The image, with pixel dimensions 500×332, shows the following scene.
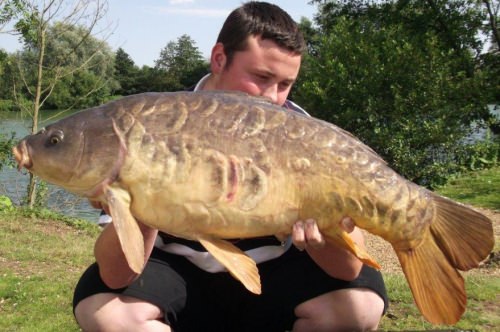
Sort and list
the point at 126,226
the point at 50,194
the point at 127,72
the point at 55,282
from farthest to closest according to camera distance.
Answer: the point at 127,72 → the point at 50,194 → the point at 55,282 → the point at 126,226

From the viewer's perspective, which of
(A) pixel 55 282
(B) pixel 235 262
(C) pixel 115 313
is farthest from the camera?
(A) pixel 55 282

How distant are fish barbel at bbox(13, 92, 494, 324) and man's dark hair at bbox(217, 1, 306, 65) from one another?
595 mm

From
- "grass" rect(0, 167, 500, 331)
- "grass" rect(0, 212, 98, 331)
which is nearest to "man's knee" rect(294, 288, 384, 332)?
"grass" rect(0, 167, 500, 331)

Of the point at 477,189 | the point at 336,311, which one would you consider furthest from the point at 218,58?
the point at 477,189

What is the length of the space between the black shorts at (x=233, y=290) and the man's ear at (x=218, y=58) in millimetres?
821

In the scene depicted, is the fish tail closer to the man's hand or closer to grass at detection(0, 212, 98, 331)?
the man's hand

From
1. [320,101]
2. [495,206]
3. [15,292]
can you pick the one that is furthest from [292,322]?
[320,101]

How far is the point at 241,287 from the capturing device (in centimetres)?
250

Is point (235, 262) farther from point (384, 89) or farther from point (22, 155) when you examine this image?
point (384, 89)

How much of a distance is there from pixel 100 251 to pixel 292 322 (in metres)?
0.89

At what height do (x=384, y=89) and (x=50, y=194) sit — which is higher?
(x=384, y=89)

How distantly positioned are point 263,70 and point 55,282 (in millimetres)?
2889

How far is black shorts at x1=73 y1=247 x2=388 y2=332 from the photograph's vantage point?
7.97ft

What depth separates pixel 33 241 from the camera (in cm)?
620
